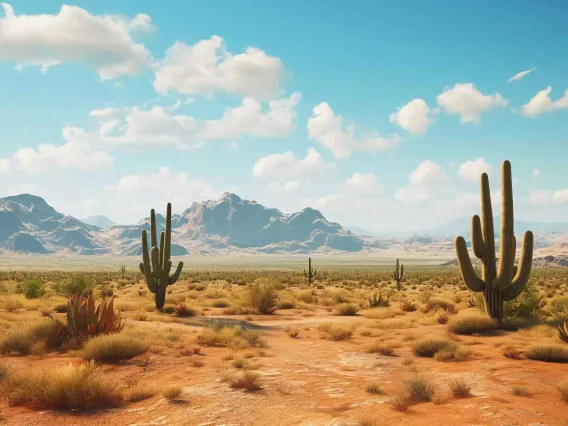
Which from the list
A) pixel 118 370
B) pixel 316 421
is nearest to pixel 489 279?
pixel 316 421

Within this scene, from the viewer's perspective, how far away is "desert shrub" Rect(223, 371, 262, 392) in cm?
884

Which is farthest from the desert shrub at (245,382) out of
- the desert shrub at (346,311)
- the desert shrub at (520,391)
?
the desert shrub at (346,311)

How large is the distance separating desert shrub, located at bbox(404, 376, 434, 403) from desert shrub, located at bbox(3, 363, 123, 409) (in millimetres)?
5157

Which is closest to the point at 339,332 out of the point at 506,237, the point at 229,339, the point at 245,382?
the point at 229,339

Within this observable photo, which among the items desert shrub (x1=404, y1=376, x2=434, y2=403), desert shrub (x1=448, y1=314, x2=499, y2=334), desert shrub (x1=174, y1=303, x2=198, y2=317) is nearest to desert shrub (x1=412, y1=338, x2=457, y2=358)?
desert shrub (x1=448, y1=314, x2=499, y2=334)

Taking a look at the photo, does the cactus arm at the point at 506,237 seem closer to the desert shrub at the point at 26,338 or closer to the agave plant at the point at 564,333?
the agave plant at the point at 564,333

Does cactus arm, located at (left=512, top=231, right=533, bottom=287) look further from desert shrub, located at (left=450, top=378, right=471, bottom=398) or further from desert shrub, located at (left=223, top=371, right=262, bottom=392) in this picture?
desert shrub, located at (left=223, top=371, right=262, bottom=392)

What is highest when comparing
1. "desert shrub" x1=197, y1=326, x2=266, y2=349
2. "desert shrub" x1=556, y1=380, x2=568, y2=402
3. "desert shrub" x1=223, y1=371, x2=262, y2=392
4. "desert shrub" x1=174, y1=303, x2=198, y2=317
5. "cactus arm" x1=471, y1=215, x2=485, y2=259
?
"cactus arm" x1=471, y1=215, x2=485, y2=259

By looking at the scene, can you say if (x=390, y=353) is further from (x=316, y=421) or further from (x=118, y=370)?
(x=118, y=370)

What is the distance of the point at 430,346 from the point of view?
11.9 meters

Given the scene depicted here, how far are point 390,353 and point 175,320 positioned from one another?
401 inches

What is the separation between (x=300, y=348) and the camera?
44.8ft

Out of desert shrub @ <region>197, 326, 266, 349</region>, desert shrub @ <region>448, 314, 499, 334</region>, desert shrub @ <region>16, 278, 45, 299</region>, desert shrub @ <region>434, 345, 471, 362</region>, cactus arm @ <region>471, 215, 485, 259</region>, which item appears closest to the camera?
desert shrub @ <region>434, 345, 471, 362</region>

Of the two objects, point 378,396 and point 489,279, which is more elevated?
point 489,279
